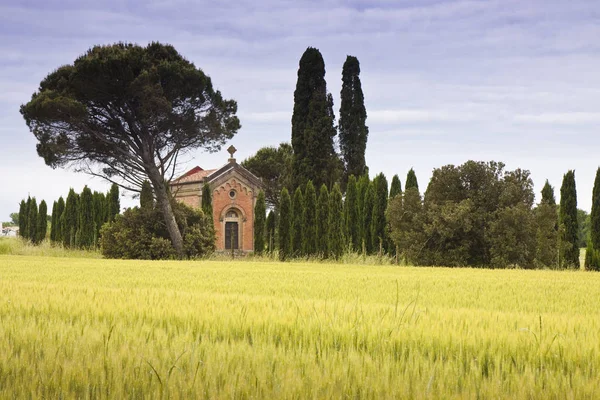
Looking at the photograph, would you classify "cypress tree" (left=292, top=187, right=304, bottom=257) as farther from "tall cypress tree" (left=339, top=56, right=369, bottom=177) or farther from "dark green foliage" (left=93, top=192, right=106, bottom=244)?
"dark green foliage" (left=93, top=192, right=106, bottom=244)

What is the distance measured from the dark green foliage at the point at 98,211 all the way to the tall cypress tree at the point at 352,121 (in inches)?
593

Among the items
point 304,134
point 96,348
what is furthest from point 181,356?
point 304,134

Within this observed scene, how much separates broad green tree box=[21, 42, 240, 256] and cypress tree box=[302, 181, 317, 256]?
4.93 m

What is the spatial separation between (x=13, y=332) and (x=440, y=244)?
54.8 feet

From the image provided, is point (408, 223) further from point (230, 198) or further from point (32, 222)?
point (32, 222)

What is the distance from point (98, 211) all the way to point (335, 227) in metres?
16.5

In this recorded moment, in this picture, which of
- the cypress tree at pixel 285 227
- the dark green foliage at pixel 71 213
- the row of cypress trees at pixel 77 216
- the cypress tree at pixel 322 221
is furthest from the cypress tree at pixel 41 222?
the cypress tree at pixel 322 221

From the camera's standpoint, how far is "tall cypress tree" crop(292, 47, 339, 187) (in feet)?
113

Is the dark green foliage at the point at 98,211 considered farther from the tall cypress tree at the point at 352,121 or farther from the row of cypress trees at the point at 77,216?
the tall cypress tree at the point at 352,121

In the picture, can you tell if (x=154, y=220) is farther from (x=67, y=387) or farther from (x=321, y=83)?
(x=67, y=387)

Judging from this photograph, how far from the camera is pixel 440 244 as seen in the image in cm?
1922

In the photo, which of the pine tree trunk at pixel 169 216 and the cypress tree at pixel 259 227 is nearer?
the pine tree trunk at pixel 169 216

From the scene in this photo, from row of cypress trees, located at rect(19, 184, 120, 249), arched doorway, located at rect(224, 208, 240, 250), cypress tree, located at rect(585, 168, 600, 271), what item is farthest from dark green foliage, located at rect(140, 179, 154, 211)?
cypress tree, located at rect(585, 168, 600, 271)

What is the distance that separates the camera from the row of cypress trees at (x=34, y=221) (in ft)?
133
